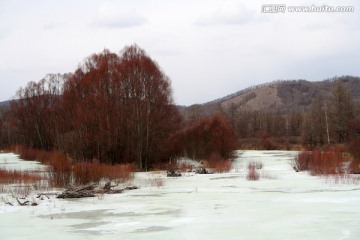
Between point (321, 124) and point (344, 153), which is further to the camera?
point (321, 124)

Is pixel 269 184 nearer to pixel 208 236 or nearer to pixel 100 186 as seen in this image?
pixel 100 186

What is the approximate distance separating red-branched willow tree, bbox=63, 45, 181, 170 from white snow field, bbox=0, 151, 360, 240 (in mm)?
15252

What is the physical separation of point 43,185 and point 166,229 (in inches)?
427

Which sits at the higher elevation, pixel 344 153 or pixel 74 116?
pixel 74 116

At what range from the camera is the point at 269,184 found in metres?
20.0

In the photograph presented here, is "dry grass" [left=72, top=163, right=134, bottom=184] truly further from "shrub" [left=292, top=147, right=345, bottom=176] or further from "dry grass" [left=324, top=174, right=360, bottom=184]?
"shrub" [left=292, top=147, right=345, bottom=176]

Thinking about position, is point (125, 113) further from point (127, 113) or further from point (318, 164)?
point (318, 164)

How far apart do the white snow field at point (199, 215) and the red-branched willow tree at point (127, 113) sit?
15.3 metres

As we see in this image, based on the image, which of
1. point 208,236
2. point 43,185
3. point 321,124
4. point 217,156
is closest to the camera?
point 208,236

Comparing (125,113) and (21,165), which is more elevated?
(125,113)

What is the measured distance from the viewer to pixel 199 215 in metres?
12.1

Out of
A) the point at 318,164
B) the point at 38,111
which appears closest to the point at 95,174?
the point at 318,164

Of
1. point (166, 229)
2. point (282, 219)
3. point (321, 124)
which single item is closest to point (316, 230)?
point (282, 219)

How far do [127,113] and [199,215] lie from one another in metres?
22.8
